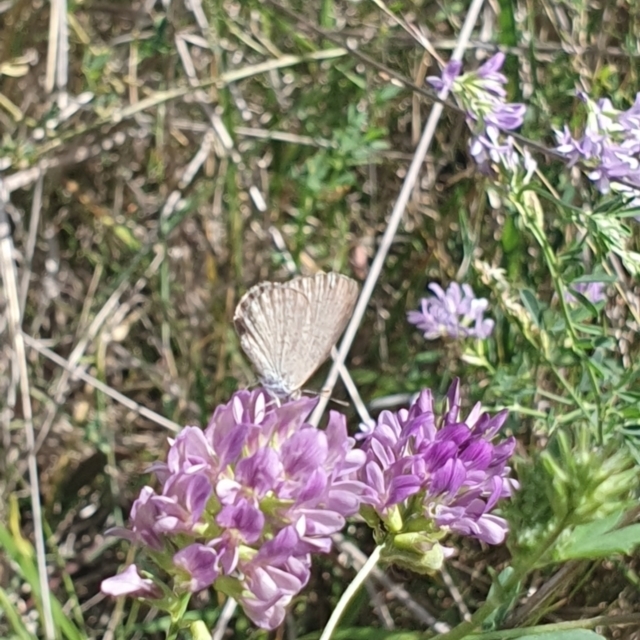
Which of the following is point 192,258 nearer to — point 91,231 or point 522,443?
point 91,231

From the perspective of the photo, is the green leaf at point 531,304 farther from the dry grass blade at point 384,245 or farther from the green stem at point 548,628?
the green stem at point 548,628

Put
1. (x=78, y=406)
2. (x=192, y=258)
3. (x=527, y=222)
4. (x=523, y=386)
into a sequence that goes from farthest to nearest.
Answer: (x=192, y=258) < (x=78, y=406) < (x=523, y=386) < (x=527, y=222)

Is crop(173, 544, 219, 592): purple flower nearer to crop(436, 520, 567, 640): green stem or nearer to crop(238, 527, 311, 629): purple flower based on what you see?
crop(238, 527, 311, 629): purple flower

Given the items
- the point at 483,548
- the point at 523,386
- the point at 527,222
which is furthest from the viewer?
the point at 483,548

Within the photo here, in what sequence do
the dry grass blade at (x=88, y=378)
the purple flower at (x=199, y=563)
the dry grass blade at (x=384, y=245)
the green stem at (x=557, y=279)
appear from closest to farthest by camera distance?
the purple flower at (x=199, y=563) → the green stem at (x=557, y=279) → the dry grass blade at (x=384, y=245) → the dry grass blade at (x=88, y=378)

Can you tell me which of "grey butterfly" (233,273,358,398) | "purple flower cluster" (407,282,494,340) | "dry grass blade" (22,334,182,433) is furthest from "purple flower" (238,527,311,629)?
"dry grass blade" (22,334,182,433)

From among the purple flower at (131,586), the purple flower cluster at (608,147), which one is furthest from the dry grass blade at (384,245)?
the purple flower at (131,586)

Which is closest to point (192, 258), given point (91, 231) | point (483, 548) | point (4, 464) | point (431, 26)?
point (91, 231)
